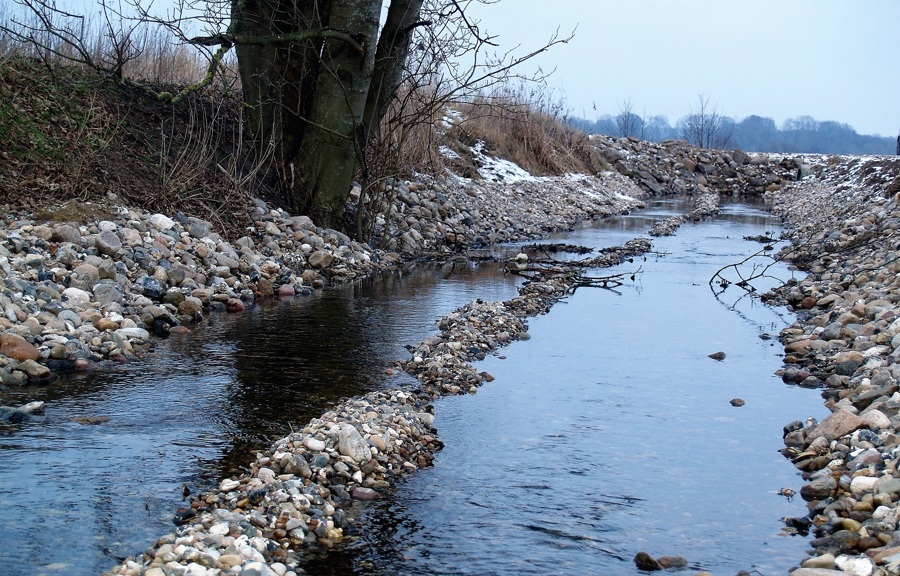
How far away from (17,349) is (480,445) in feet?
10.6

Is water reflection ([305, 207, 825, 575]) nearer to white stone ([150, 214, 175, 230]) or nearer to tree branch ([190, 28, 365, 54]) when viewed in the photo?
white stone ([150, 214, 175, 230])

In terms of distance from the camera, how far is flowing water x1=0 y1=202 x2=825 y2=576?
3.96 meters

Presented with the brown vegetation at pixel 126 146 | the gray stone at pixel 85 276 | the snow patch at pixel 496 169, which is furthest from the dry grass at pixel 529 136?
the gray stone at pixel 85 276

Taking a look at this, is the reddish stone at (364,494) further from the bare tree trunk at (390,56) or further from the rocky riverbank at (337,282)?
the bare tree trunk at (390,56)

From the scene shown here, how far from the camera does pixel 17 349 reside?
20.1ft

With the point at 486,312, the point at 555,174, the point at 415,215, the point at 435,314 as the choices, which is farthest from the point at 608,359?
the point at 555,174

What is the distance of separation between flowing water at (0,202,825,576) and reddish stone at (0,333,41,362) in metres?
0.36

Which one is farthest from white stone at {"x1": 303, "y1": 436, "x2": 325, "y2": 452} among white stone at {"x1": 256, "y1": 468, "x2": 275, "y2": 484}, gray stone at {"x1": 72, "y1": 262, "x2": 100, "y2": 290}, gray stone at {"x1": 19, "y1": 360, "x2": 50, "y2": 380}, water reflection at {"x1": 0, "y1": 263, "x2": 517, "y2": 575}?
gray stone at {"x1": 72, "y1": 262, "x2": 100, "y2": 290}

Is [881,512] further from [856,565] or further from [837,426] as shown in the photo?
[837,426]

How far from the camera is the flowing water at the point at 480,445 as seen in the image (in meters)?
3.96

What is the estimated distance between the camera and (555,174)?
23562 mm

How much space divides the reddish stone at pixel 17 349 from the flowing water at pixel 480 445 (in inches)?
14.0

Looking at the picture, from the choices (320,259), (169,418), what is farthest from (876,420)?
(320,259)

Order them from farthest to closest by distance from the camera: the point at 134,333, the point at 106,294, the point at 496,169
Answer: the point at 496,169
the point at 106,294
the point at 134,333
